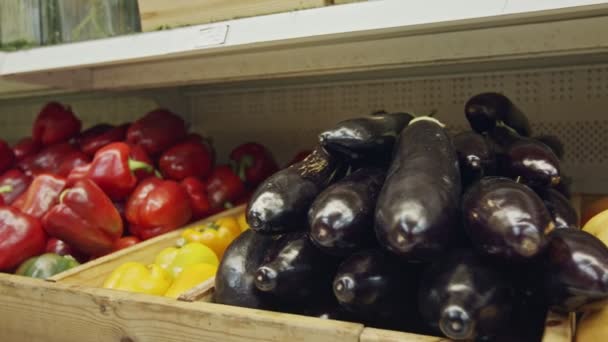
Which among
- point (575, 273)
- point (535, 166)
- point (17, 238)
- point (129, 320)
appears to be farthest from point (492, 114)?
point (17, 238)

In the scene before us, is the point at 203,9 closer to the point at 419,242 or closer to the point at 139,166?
the point at 139,166

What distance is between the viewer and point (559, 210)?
0.66 m

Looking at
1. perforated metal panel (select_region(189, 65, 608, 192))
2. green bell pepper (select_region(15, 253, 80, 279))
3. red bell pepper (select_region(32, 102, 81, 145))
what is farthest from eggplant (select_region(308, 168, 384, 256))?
red bell pepper (select_region(32, 102, 81, 145))

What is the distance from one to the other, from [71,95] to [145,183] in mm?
778

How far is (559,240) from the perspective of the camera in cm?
54

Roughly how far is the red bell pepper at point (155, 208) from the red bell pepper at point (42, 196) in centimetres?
15

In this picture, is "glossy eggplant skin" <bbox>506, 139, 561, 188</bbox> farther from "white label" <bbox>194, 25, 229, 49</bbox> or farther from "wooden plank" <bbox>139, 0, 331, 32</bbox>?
"white label" <bbox>194, 25, 229, 49</bbox>

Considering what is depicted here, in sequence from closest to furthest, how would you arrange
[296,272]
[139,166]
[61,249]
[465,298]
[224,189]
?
1. [465,298]
2. [296,272]
3. [61,249]
4. [139,166]
5. [224,189]

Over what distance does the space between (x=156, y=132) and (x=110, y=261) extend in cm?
51

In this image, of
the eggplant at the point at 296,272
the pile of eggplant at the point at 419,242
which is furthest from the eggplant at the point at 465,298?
the eggplant at the point at 296,272

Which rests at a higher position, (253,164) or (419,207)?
(419,207)

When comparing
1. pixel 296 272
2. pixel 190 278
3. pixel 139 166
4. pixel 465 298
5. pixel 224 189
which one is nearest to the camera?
pixel 465 298

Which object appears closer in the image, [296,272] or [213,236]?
[296,272]

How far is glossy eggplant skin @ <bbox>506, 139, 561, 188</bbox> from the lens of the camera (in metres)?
0.67
